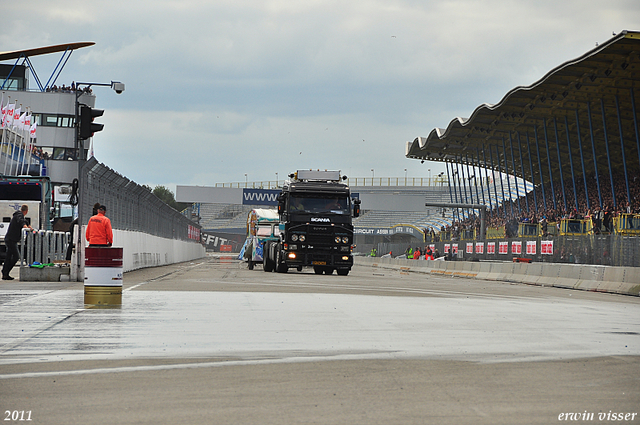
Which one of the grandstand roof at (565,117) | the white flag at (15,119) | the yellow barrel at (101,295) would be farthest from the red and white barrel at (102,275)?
the white flag at (15,119)

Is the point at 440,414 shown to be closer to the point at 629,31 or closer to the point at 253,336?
the point at 253,336

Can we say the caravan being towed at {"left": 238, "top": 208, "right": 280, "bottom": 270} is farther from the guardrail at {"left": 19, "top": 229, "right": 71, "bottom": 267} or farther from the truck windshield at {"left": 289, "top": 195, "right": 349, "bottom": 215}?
the guardrail at {"left": 19, "top": 229, "right": 71, "bottom": 267}

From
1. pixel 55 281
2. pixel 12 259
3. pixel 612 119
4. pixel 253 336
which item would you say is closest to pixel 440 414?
pixel 253 336

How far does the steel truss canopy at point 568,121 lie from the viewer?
41938 mm

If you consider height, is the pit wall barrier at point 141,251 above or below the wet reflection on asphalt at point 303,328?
above

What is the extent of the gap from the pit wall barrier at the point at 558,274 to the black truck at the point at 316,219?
652 centimetres

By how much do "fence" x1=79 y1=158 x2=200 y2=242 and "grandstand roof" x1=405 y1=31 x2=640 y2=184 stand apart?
2207cm

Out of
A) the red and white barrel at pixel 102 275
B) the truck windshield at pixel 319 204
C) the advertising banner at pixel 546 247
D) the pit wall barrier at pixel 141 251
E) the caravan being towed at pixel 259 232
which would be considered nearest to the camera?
the red and white barrel at pixel 102 275

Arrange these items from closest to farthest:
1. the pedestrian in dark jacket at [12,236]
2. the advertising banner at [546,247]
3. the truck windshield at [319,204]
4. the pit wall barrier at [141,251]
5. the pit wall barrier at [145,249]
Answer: the pit wall barrier at [141,251] < the pedestrian in dark jacket at [12,236] < the pit wall barrier at [145,249] < the truck windshield at [319,204] < the advertising banner at [546,247]

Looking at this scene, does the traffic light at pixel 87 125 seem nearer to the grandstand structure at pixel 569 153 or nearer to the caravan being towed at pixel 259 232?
the grandstand structure at pixel 569 153

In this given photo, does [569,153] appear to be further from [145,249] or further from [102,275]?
[102,275]

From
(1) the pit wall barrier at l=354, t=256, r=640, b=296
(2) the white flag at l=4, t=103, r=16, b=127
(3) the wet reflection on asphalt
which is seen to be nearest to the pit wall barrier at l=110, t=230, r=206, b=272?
(3) the wet reflection on asphalt

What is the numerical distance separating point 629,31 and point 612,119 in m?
20.0

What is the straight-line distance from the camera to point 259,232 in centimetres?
3791
